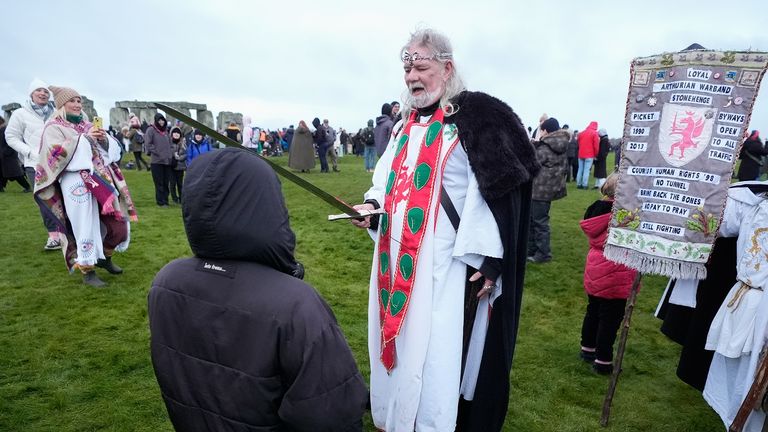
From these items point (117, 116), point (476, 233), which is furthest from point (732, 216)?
point (117, 116)

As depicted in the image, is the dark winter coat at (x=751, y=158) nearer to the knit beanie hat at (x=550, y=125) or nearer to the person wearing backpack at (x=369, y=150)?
the knit beanie hat at (x=550, y=125)

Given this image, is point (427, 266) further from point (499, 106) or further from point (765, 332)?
point (765, 332)

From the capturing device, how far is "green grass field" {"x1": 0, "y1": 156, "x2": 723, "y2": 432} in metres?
3.00

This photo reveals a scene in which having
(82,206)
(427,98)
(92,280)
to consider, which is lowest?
(92,280)

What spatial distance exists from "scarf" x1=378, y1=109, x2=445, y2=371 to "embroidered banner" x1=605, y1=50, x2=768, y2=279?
1210 mm

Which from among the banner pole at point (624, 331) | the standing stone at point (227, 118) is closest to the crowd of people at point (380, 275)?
the banner pole at point (624, 331)

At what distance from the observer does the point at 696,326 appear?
9.26ft

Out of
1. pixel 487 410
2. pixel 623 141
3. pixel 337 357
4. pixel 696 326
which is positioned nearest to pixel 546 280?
pixel 696 326

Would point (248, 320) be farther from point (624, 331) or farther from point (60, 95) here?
point (60, 95)

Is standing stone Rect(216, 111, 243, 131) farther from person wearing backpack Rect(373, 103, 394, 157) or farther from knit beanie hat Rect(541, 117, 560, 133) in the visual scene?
knit beanie hat Rect(541, 117, 560, 133)

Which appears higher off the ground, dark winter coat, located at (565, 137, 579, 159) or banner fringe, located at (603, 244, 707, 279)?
dark winter coat, located at (565, 137, 579, 159)

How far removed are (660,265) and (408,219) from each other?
1.49 m

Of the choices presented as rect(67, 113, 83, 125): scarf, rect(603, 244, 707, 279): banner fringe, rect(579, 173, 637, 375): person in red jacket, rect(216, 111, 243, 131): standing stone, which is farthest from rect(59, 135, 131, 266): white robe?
rect(216, 111, 243, 131): standing stone

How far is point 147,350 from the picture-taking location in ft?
12.3
